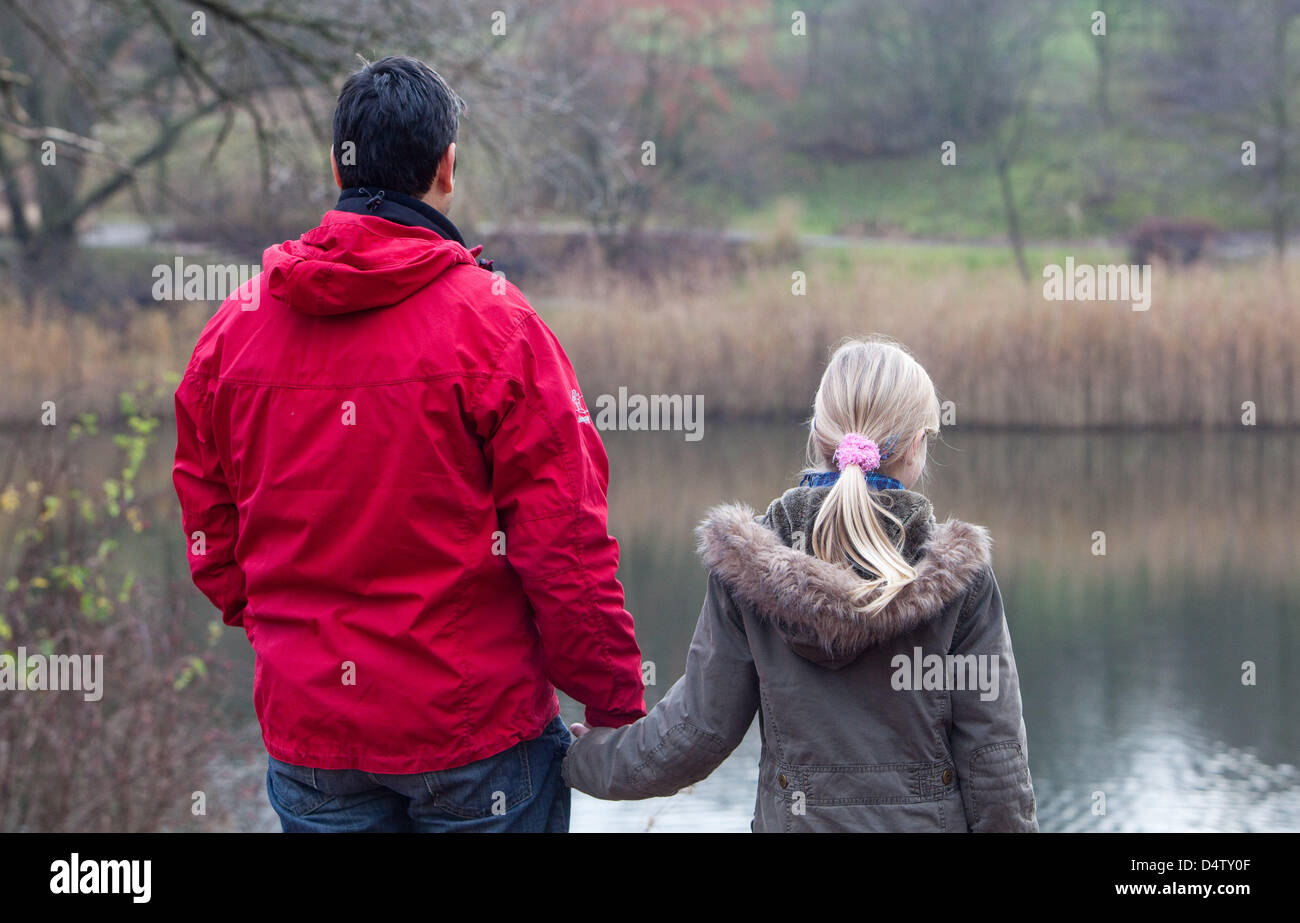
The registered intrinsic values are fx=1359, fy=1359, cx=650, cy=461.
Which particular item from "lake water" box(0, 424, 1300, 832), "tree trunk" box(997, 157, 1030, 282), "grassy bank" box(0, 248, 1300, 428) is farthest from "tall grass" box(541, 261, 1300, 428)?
"tree trunk" box(997, 157, 1030, 282)

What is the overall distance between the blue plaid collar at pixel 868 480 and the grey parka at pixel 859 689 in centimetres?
1

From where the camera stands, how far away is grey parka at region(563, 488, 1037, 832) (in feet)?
5.24

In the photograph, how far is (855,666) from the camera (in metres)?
1.64

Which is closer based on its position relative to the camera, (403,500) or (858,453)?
(403,500)

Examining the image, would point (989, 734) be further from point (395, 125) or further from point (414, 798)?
point (395, 125)

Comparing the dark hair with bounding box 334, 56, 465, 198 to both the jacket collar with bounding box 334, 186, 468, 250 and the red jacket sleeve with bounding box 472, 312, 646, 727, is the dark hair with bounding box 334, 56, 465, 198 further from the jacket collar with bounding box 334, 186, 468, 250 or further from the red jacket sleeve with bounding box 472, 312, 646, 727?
the red jacket sleeve with bounding box 472, 312, 646, 727

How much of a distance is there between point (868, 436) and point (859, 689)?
12.4 inches

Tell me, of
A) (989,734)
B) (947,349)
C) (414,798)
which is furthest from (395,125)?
(947,349)

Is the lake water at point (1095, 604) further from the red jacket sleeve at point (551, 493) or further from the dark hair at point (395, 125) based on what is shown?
the dark hair at point (395, 125)

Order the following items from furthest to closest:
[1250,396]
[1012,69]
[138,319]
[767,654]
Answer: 1. [1012,69]
2. [138,319]
3. [1250,396]
4. [767,654]
